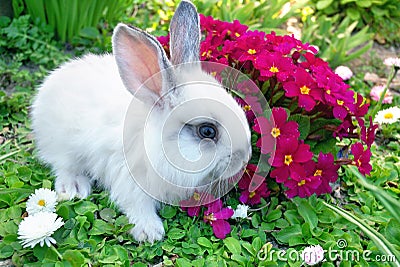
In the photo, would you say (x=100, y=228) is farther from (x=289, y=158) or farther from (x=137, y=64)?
(x=289, y=158)

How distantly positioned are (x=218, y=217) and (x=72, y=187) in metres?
0.77

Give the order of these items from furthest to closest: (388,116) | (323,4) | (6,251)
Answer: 1. (323,4)
2. (388,116)
3. (6,251)

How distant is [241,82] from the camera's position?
2.68 m

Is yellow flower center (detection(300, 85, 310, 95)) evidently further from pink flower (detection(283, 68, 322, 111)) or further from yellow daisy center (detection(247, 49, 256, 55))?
yellow daisy center (detection(247, 49, 256, 55))

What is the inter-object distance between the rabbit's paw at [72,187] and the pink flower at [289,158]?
3.24ft

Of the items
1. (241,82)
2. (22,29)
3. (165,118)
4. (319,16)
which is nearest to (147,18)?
(22,29)

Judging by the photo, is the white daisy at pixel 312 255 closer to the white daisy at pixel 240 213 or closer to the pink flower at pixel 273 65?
the white daisy at pixel 240 213

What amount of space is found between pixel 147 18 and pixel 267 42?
1675 millimetres

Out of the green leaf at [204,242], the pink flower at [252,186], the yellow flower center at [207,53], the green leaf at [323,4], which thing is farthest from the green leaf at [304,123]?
the green leaf at [323,4]

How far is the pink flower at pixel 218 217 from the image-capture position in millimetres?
2586

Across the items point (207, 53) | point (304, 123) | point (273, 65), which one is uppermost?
point (273, 65)

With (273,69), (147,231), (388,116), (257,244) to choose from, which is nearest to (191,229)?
(147,231)

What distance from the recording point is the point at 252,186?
262 cm

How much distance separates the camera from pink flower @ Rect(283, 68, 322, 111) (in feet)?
8.30
